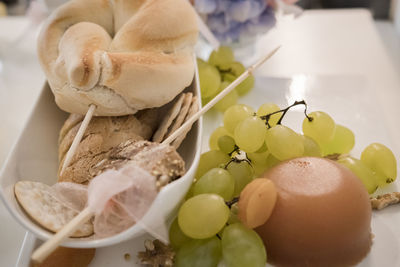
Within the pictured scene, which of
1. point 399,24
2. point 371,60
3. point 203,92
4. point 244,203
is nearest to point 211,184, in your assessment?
point 244,203

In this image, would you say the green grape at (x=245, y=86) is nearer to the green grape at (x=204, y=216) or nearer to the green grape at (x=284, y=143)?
the green grape at (x=284, y=143)

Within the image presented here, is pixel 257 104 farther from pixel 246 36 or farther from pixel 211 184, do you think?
pixel 211 184

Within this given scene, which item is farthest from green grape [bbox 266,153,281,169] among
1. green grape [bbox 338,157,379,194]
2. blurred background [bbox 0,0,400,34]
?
blurred background [bbox 0,0,400,34]

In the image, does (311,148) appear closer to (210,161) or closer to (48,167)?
(210,161)

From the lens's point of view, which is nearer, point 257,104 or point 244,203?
point 244,203

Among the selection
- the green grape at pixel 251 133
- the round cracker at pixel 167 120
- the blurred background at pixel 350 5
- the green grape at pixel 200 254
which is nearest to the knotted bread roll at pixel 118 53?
the round cracker at pixel 167 120

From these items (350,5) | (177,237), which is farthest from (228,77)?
(350,5)

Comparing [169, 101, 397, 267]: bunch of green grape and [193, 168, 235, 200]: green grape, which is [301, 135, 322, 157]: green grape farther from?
[193, 168, 235, 200]: green grape
